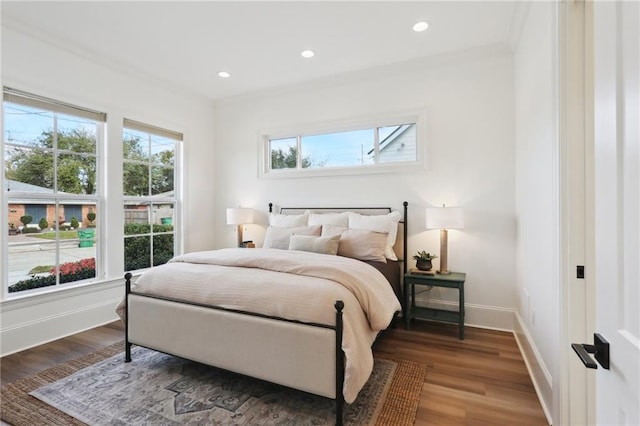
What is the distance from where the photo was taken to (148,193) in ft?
13.3

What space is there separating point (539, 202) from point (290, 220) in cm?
259

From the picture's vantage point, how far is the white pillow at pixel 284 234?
11.4 ft

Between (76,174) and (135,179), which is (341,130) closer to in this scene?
(135,179)

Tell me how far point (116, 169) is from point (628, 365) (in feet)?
14.2

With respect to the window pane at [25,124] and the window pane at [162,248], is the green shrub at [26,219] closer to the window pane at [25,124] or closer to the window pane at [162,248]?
the window pane at [25,124]

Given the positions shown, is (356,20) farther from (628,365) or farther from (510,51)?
(628,365)

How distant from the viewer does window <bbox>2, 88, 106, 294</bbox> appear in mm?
2820

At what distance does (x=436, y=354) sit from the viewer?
264 centimetres

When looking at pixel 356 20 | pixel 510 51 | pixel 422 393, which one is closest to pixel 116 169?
pixel 356 20

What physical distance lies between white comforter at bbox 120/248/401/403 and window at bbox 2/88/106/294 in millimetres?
1335

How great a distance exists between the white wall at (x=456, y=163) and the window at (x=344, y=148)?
157 millimetres

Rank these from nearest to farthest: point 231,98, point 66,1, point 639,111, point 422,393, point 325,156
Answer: point 639,111 → point 422,393 → point 66,1 → point 325,156 → point 231,98

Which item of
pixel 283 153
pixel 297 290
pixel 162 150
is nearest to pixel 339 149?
pixel 283 153

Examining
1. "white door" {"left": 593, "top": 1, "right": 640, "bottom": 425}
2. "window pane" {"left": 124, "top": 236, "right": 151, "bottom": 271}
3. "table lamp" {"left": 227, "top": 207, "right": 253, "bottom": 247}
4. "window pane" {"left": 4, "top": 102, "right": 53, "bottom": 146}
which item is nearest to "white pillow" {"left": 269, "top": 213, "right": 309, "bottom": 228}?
"table lamp" {"left": 227, "top": 207, "right": 253, "bottom": 247}
